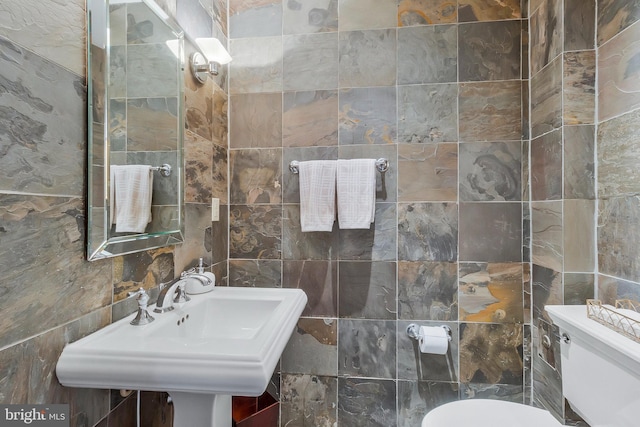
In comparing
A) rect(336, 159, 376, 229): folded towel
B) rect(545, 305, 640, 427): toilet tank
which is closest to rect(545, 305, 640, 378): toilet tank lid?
rect(545, 305, 640, 427): toilet tank

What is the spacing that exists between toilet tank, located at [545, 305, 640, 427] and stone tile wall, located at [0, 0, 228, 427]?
1455mm

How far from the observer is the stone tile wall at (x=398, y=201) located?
1494 mm

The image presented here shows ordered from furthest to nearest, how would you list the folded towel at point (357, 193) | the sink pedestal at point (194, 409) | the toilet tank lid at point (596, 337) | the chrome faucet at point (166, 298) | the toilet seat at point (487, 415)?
the folded towel at point (357, 193) < the toilet seat at point (487, 415) < the chrome faucet at point (166, 298) < the toilet tank lid at point (596, 337) < the sink pedestal at point (194, 409)

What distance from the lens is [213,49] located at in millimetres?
1347

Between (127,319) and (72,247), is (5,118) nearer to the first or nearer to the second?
(72,247)

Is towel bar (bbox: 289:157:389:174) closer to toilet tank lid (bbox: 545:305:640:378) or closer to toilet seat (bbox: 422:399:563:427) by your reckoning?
toilet tank lid (bbox: 545:305:640:378)

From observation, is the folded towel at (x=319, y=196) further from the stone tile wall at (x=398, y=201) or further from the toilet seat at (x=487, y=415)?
the toilet seat at (x=487, y=415)

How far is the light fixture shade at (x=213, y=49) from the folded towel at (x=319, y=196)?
2.04 feet

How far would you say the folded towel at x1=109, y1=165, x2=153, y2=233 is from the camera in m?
0.89

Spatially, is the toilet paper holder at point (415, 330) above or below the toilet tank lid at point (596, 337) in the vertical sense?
below

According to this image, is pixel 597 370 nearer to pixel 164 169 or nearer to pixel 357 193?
pixel 357 193
